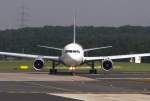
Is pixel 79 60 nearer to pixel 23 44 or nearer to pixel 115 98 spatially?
pixel 115 98

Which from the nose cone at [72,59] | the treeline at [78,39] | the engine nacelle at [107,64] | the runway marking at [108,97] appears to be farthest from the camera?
the treeline at [78,39]

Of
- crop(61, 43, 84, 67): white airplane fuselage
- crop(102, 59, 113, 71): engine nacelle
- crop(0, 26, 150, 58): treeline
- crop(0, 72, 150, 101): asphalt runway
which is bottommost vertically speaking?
crop(0, 72, 150, 101): asphalt runway

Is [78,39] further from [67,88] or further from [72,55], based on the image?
[67,88]

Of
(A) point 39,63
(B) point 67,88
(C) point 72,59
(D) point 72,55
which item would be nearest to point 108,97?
(B) point 67,88

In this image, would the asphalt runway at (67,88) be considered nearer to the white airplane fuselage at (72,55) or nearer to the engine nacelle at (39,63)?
the white airplane fuselage at (72,55)

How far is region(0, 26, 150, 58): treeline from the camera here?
135 m

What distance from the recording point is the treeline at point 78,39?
442 feet

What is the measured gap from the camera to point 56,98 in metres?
27.9

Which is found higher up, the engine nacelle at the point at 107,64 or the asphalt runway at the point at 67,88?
the engine nacelle at the point at 107,64

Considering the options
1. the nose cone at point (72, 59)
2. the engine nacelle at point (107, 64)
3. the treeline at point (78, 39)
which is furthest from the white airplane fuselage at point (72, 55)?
the treeline at point (78, 39)

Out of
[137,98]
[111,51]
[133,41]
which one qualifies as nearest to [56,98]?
[137,98]

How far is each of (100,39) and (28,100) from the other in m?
119

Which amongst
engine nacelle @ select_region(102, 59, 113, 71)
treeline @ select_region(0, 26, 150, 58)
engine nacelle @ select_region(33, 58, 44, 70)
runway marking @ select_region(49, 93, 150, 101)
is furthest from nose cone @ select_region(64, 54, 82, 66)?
treeline @ select_region(0, 26, 150, 58)

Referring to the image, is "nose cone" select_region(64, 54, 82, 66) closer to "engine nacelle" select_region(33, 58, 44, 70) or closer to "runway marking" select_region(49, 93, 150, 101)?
"engine nacelle" select_region(33, 58, 44, 70)
